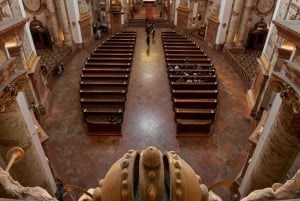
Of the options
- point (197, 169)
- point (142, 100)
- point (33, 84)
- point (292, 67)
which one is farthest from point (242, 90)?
point (33, 84)

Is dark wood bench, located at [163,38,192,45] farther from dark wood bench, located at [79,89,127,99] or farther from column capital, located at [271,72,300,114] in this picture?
column capital, located at [271,72,300,114]

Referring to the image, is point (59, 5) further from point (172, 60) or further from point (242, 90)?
point (242, 90)

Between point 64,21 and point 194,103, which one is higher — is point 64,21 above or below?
above

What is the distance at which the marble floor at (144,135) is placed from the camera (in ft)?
24.4

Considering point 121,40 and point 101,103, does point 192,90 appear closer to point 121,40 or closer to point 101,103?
point 101,103

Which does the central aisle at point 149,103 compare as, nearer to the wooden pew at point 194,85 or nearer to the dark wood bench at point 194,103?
the dark wood bench at point 194,103

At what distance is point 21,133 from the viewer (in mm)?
4117

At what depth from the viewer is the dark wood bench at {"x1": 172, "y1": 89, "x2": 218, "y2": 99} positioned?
9.90m

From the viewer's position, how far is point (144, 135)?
8.59 meters

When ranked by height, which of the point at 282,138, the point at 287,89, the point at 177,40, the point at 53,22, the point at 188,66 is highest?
the point at 287,89

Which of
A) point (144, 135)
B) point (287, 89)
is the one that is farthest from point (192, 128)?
point (287, 89)

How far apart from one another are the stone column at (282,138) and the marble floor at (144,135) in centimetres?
316

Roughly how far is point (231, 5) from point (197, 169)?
37.9ft

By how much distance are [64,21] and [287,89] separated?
14.6 metres
